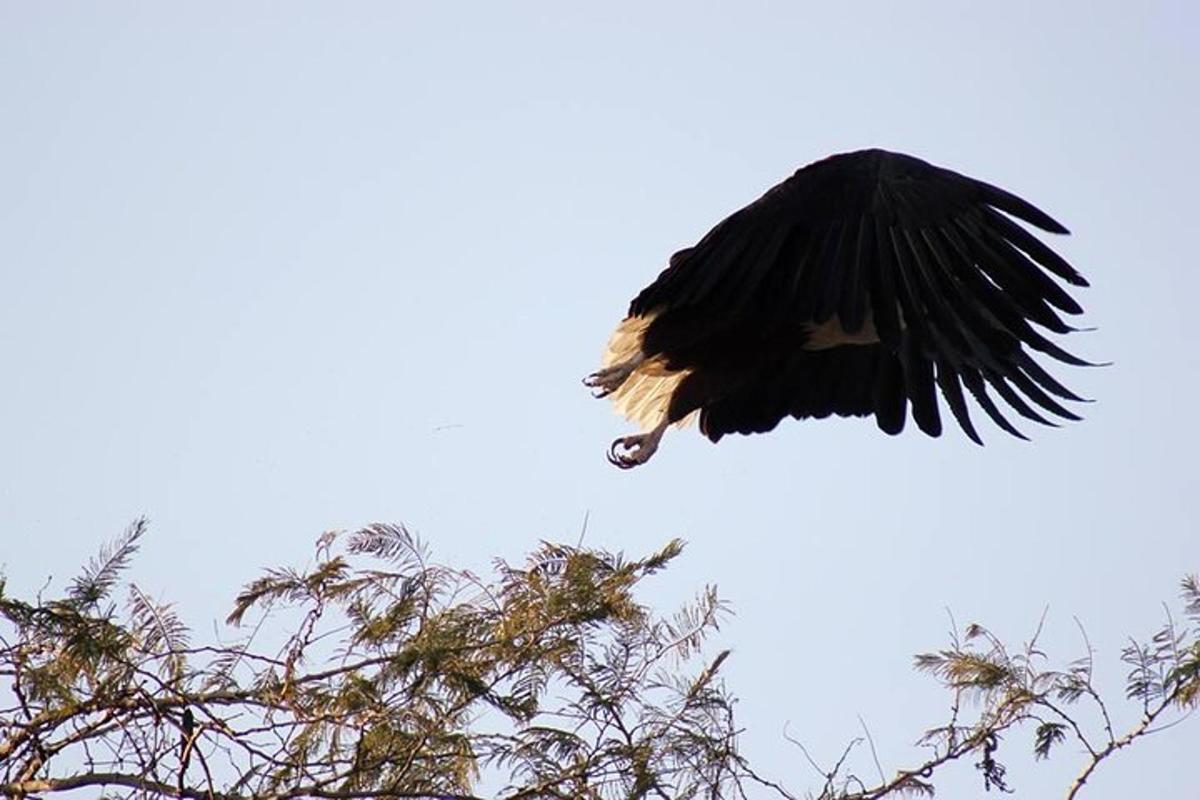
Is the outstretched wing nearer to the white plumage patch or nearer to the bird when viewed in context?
the bird

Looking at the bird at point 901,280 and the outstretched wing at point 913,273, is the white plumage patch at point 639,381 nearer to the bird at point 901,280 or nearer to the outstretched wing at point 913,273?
the bird at point 901,280

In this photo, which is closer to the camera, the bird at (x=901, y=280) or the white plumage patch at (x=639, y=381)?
the bird at (x=901, y=280)

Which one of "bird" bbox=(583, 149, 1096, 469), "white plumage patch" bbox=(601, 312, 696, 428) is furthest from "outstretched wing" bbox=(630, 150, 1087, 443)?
"white plumage patch" bbox=(601, 312, 696, 428)

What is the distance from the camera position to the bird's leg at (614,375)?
22.5ft

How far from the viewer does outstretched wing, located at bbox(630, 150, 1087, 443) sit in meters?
5.82

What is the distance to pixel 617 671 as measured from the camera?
5.27 metres

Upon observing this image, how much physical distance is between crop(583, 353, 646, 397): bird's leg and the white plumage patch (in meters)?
0.01

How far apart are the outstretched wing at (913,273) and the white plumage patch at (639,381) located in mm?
625

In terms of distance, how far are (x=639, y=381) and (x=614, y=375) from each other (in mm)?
472

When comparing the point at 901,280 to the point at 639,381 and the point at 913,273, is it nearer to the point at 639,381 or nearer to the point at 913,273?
the point at 913,273

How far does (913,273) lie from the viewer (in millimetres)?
5883

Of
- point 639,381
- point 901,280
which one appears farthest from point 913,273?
point 639,381

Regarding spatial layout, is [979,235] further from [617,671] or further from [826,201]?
[617,671]

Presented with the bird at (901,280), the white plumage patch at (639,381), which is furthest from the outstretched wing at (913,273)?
the white plumage patch at (639,381)
